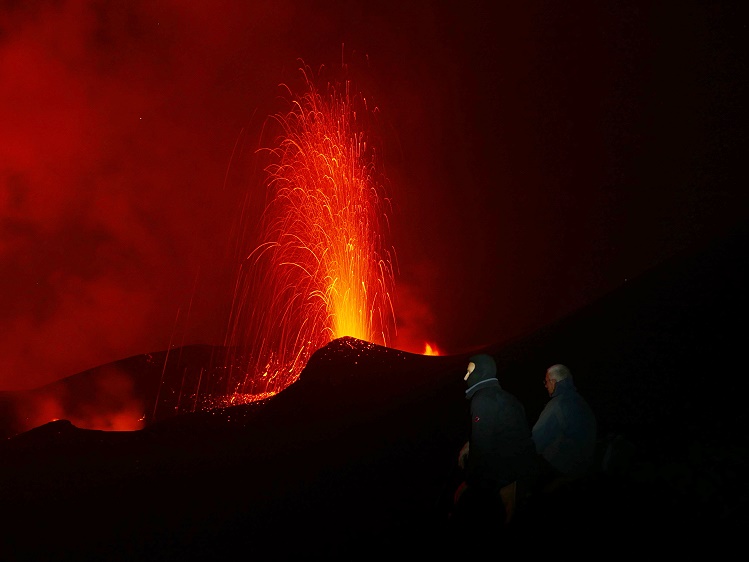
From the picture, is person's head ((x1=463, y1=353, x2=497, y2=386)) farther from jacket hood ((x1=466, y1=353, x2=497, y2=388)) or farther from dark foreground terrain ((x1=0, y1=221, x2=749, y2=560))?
dark foreground terrain ((x1=0, y1=221, x2=749, y2=560))

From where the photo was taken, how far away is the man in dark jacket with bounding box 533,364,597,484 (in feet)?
23.5

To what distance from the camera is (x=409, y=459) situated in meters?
11.8

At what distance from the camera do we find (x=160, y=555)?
11.3 metres

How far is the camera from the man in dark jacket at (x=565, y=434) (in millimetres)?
7164

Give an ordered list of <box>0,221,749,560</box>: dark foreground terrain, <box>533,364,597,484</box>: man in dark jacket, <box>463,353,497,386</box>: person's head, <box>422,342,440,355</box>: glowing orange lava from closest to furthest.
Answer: <box>463,353,497,386</box>: person's head
<box>533,364,597,484</box>: man in dark jacket
<box>0,221,749,560</box>: dark foreground terrain
<box>422,342,440,355</box>: glowing orange lava

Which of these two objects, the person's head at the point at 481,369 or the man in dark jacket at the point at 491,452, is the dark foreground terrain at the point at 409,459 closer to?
the man in dark jacket at the point at 491,452

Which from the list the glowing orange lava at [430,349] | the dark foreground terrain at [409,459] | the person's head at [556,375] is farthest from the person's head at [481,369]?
the glowing orange lava at [430,349]

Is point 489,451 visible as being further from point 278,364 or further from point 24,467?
point 278,364

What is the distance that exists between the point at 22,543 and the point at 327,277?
14818mm

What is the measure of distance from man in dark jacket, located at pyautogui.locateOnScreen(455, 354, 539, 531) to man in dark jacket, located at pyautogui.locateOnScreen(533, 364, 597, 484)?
0.57 meters

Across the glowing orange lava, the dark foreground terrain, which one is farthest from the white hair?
the glowing orange lava

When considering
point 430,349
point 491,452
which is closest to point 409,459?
point 491,452

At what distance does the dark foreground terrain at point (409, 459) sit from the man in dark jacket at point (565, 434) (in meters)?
0.26

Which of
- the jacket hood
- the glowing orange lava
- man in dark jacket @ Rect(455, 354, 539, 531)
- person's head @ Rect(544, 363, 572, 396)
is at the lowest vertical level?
man in dark jacket @ Rect(455, 354, 539, 531)
